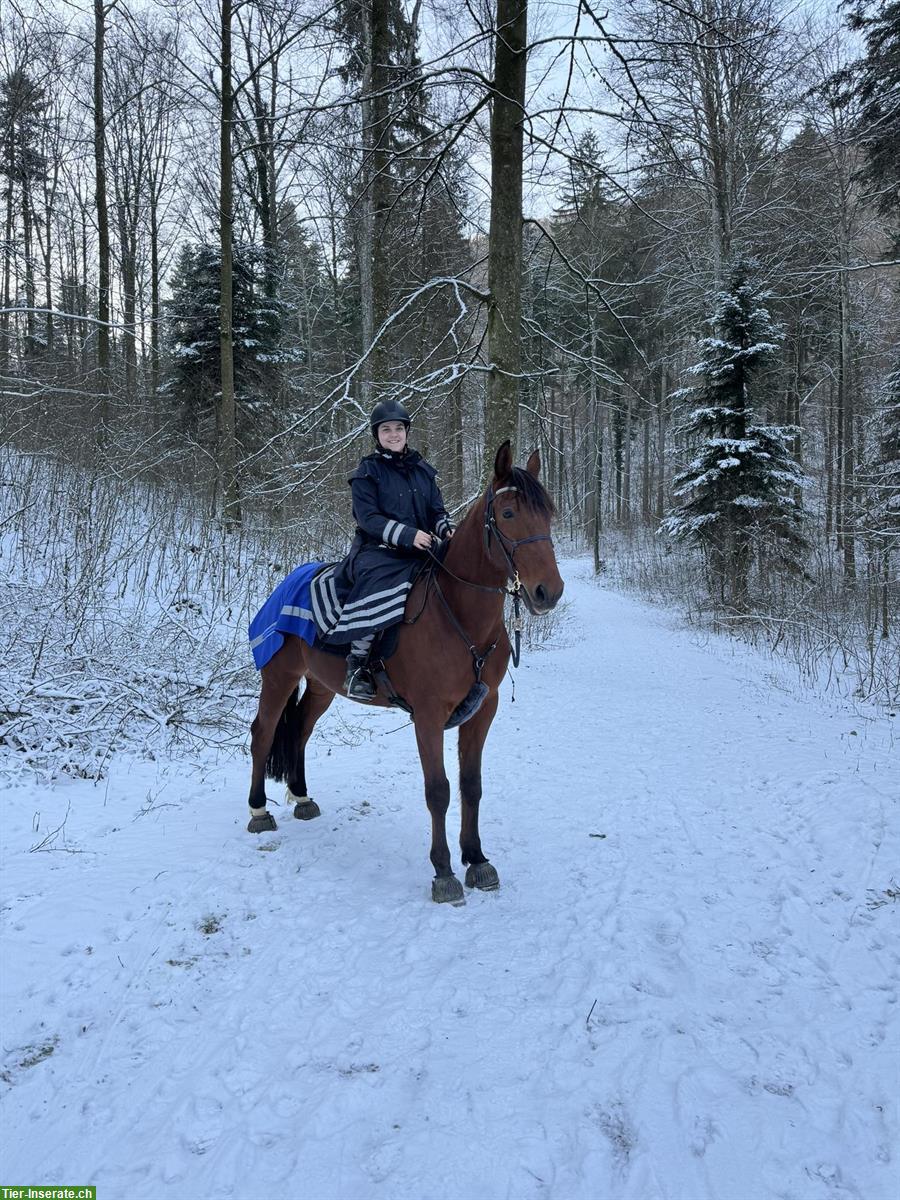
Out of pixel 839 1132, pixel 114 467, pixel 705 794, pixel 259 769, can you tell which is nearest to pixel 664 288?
pixel 114 467

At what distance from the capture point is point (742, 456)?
49.3ft

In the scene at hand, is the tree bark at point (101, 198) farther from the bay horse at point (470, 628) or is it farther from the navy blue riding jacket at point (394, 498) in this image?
the bay horse at point (470, 628)

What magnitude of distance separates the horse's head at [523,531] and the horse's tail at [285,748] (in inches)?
88.3

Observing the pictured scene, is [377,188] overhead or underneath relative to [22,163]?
underneath

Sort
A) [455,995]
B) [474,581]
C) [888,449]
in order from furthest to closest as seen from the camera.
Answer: [888,449] < [474,581] < [455,995]

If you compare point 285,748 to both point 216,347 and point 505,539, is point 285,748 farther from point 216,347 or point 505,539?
point 216,347

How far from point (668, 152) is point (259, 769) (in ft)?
24.9

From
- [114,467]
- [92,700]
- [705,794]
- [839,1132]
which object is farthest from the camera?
[114,467]

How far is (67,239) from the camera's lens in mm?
26578

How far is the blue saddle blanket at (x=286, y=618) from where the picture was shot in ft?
14.8

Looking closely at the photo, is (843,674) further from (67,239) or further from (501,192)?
(67,239)

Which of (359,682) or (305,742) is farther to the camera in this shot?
(305,742)

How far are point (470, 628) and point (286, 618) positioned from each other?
1.50 m

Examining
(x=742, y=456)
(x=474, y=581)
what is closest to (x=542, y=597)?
(x=474, y=581)
